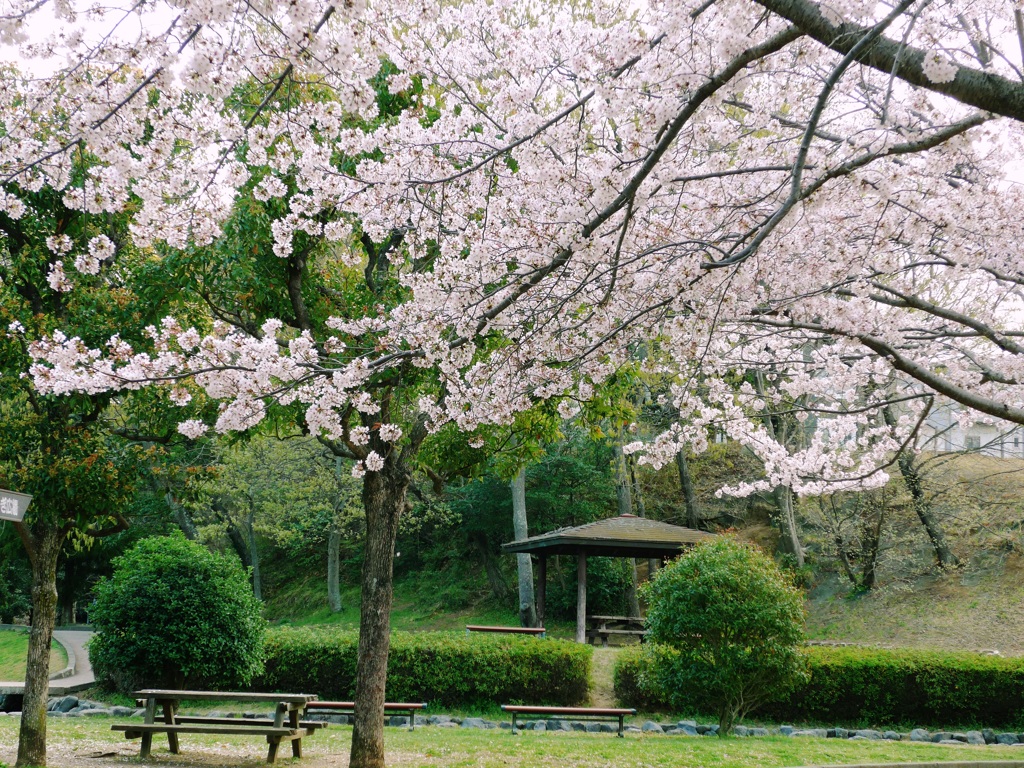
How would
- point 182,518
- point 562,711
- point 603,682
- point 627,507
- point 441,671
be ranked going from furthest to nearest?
point 182,518 → point 627,507 → point 603,682 → point 441,671 → point 562,711

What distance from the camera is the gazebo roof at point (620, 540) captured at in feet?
53.1

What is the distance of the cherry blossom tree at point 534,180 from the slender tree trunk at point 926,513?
463 inches

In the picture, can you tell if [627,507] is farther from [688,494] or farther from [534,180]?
[534,180]

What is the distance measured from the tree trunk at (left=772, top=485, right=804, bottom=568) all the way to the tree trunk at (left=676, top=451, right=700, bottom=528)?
2.50m

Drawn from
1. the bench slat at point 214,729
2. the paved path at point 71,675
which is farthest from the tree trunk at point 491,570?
the bench slat at point 214,729

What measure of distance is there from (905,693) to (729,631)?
3.64m

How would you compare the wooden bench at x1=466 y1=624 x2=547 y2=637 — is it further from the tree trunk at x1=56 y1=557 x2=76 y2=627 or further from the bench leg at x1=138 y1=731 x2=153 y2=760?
the tree trunk at x1=56 y1=557 x2=76 y2=627

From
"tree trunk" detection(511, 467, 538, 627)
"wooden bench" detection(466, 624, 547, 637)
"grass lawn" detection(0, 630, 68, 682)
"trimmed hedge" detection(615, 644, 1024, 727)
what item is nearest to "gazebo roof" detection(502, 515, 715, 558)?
"wooden bench" detection(466, 624, 547, 637)

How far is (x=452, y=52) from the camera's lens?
223 inches

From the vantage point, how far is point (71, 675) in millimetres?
14602

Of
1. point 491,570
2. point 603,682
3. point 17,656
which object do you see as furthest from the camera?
point 491,570

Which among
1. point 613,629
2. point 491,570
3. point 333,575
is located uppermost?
point 491,570

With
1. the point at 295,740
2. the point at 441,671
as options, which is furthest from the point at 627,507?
the point at 295,740

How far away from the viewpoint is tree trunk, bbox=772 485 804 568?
19969 mm
